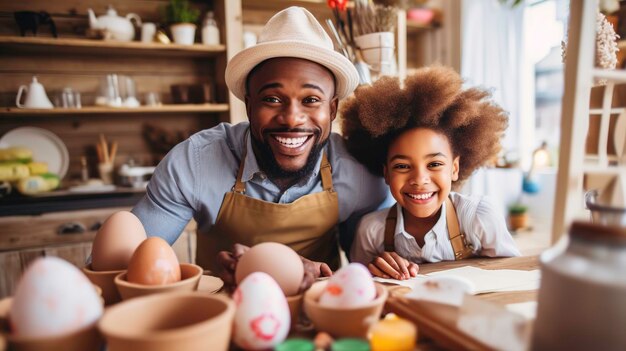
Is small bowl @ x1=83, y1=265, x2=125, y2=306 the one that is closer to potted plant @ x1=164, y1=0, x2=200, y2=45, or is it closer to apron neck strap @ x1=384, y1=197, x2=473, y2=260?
apron neck strap @ x1=384, y1=197, x2=473, y2=260

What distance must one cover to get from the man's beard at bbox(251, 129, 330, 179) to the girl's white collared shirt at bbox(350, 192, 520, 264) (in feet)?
0.85

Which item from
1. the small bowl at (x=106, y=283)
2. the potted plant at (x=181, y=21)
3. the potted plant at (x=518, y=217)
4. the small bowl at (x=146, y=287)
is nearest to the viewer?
the small bowl at (x=146, y=287)

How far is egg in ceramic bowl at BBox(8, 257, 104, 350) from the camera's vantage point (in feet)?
1.68

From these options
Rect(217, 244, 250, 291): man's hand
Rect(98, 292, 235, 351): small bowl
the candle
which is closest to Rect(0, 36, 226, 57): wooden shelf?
Rect(217, 244, 250, 291): man's hand

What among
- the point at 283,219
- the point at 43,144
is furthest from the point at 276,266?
the point at 43,144

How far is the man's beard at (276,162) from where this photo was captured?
1365 mm

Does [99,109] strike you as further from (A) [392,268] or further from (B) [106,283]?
(A) [392,268]

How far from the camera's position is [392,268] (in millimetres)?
971

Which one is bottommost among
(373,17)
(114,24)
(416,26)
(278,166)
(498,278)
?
(498,278)

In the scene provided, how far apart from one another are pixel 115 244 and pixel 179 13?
2.06m

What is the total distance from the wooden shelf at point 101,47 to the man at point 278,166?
1241mm

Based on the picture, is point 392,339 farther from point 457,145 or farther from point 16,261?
point 16,261

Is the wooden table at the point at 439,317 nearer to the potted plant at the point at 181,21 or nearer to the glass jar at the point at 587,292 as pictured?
the glass jar at the point at 587,292

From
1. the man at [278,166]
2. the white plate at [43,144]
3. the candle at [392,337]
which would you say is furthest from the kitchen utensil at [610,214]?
the white plate at [43,144]
